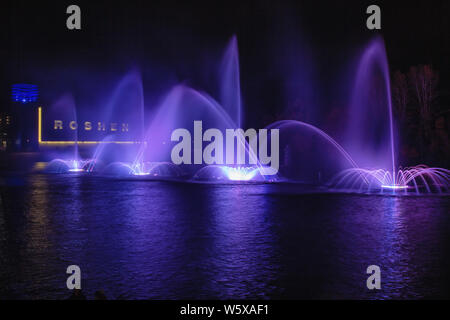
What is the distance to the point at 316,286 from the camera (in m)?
6.85

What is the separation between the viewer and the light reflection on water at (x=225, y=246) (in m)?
6.84

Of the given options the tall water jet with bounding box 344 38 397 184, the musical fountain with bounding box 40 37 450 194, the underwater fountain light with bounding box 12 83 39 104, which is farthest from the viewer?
the underwater fountain light with bounding box 12 83 39 104

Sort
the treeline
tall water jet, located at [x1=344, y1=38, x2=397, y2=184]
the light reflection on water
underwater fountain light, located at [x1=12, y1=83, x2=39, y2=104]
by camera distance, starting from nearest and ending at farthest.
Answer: the light reflection on water < the treeline < tall water jet, located at [x1=344, y1=38, x2=397, y2=184] < underwater fountain light, located at [x1=12, y1=83, x2=39, y2=104]

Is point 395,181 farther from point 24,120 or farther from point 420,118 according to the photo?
point 24,120

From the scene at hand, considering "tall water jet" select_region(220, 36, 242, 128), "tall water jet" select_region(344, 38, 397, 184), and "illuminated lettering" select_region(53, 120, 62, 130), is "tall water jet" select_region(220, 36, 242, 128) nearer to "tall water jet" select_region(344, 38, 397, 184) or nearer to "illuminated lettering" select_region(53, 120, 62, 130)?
"tall water jet" select_region(344, 38, 397, 184)

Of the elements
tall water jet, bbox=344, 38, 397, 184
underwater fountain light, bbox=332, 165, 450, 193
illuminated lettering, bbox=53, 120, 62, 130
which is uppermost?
illuminated lettering, bbox=53, 120, 62, 130

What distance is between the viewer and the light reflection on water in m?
6.84

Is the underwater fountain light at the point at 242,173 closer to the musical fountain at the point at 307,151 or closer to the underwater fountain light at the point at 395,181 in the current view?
the musical fountain at the point at 307,151

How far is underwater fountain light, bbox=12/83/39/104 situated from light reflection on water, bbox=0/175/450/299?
9961 centimetres

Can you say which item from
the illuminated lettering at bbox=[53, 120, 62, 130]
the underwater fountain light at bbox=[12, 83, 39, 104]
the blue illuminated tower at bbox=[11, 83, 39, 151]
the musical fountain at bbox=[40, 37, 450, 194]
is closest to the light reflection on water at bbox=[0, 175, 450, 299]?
the musical fountain at bbox=[40, 37, 450, 194]

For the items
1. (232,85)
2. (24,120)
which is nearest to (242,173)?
(232,85)

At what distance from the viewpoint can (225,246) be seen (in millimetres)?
9398

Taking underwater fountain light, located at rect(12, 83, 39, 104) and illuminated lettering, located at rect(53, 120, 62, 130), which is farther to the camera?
underwater fountain light, located at rect(12, 83, 39, 104)
